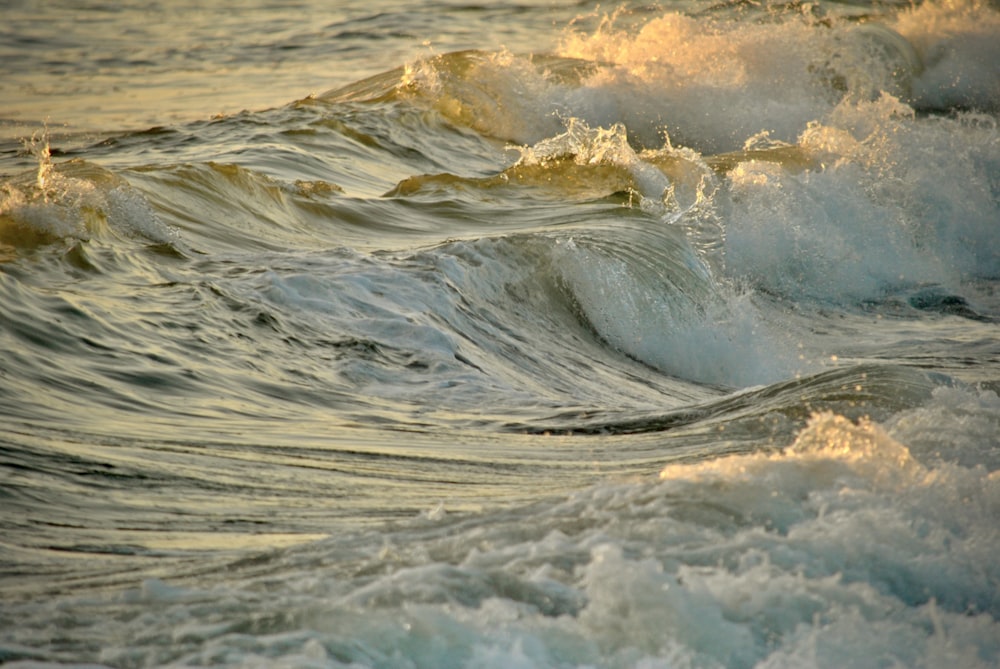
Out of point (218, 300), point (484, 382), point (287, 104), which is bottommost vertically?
point (484, 382)

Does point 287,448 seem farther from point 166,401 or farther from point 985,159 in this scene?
point 985,159

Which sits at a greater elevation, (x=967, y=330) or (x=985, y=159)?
(x=985, y=159)

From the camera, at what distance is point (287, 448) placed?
4.63 metres

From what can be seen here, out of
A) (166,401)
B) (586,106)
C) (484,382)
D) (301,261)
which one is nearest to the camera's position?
(166,401)

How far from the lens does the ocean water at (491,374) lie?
2975mm

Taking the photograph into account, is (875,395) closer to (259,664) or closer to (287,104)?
(259,664)

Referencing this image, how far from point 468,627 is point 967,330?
24.4 ft

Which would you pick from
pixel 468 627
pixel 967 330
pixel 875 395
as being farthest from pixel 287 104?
pixel 468 627

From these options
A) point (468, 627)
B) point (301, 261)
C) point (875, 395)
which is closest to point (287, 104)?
point (301, 261)

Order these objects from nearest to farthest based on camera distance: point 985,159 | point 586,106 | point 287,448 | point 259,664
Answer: point 259,664 < point 287,448 < point 985,159 < point 586,106

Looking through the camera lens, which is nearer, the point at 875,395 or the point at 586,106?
the point at 875,395

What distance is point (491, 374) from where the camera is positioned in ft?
21.5

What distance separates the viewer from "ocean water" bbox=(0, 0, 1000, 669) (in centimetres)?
297

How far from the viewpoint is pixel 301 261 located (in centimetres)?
762
